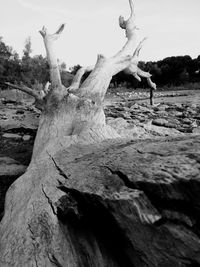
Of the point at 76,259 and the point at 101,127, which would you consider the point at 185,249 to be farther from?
the point at 101,127

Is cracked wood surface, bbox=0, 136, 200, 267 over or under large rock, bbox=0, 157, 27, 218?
over

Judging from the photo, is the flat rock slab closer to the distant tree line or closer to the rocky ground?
the rocky ground

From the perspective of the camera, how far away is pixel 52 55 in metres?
6.45

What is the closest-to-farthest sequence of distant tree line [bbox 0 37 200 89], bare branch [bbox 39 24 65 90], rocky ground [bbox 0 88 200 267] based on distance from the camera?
1. rocky ground [bbox 0 88 200 267]
2. bare branch [bbox 39 24 65 90]
3. distant tree line [bbox 0 37 200 89]

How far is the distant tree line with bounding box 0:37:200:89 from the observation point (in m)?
34.3

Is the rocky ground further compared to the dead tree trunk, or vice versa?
the dead tree trunk

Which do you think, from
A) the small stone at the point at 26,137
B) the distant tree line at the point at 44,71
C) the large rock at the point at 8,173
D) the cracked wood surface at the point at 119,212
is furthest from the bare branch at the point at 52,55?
the distant tree line at the point at 44,71

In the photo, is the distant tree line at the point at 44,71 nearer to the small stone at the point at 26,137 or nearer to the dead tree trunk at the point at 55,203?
the small stone at the point at 26,137

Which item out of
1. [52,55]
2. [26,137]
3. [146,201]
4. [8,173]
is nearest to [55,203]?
[146,201]

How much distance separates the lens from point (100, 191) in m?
1.94

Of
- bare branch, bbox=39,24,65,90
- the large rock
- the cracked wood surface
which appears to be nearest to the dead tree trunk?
the cracked wood surface

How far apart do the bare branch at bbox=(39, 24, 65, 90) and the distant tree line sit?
22283mm

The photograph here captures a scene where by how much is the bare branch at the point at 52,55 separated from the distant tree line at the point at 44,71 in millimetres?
22283

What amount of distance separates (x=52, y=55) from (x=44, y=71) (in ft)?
108
